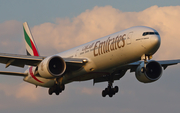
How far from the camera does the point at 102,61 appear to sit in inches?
1373

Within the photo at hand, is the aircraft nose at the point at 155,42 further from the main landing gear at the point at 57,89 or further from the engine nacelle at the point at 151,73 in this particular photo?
the main landing gear at the point at 57,89

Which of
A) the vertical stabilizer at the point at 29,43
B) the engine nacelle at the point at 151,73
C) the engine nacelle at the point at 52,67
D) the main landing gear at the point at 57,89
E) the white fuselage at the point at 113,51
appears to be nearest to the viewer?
the white fuselage at the point at 113,51

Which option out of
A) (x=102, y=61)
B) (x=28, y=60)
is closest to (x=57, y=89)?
(x=28, y=60)

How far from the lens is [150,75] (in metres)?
40.8

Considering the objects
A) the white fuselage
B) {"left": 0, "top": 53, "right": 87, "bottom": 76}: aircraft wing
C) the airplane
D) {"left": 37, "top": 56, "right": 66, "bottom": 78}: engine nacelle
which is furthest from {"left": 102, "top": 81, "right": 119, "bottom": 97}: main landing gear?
{"left": 37, "top": 56, "right": 66, "bottom": 78}: engine nacelle

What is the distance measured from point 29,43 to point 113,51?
20131 mm

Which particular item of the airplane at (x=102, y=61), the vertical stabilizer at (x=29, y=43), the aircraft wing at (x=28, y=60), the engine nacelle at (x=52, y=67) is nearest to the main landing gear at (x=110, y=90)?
the airplane at (x=102, y=61)

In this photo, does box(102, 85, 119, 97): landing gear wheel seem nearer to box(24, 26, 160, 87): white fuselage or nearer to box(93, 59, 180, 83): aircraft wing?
box(93, 59, 180, 83): aircraft wing

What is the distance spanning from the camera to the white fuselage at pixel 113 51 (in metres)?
32.0

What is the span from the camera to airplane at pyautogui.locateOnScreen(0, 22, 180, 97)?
32500 mm

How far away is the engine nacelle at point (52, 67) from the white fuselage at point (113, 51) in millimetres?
2363

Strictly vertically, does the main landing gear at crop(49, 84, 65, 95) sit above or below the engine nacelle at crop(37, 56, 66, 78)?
below

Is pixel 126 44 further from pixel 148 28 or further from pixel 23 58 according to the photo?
pixel 23 58

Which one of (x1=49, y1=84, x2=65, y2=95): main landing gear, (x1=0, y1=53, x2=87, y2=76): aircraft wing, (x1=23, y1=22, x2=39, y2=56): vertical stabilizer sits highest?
(x1=23, y1=22, x2=39, y2=56): vertical stabilizer
